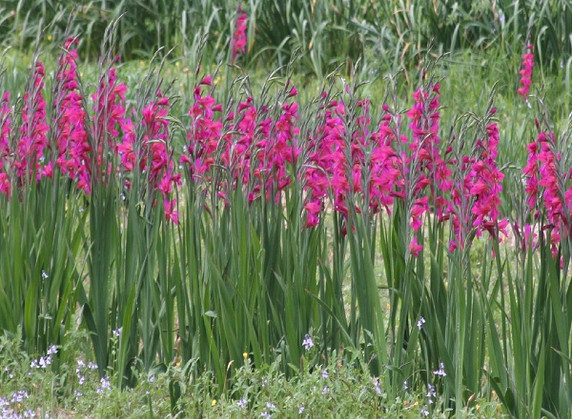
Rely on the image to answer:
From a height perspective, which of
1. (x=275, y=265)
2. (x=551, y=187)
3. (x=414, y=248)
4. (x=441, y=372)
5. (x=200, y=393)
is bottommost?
(x=200, y=393)

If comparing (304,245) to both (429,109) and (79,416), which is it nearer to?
(429,109)

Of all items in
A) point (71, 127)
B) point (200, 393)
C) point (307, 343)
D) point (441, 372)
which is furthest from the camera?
point (71, 127)

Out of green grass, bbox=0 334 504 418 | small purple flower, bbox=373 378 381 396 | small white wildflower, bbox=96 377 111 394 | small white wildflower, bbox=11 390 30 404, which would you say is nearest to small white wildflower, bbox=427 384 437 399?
green grass, bbox=0 334 504 418

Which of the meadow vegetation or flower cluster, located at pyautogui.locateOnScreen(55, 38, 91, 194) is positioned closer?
the meadow vegetation

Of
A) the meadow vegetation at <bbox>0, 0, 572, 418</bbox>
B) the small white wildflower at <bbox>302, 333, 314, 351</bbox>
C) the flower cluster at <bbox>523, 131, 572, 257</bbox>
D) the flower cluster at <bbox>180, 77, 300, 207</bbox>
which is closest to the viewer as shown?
the flower cluster at <bbox>523, 131, 572, 257</bbox>

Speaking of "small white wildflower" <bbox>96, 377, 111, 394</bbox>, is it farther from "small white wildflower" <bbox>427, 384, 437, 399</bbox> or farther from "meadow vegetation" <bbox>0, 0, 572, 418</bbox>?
"small white wildflower" <bbox>427, 384, 437, 399</bbox>

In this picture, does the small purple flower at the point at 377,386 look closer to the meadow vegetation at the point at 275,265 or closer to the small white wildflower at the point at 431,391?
the meadow vegetation at the point at 275,265

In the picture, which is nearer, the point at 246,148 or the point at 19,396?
the point at 19,396

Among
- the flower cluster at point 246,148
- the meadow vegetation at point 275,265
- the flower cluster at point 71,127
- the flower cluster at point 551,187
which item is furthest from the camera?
the flower cluster at point 71,127

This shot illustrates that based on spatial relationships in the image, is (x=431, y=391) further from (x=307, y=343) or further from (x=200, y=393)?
(x=200, y=393)

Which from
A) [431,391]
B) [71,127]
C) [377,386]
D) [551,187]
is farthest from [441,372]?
[71,127]

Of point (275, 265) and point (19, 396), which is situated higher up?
point (275, 265)

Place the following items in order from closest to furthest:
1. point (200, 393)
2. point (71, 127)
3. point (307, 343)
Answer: point (307, 343)
point (200, 393)
point (71, 127)

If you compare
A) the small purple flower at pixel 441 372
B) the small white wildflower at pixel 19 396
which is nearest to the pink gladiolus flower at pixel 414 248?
the small purple flower at pixel 441 372
